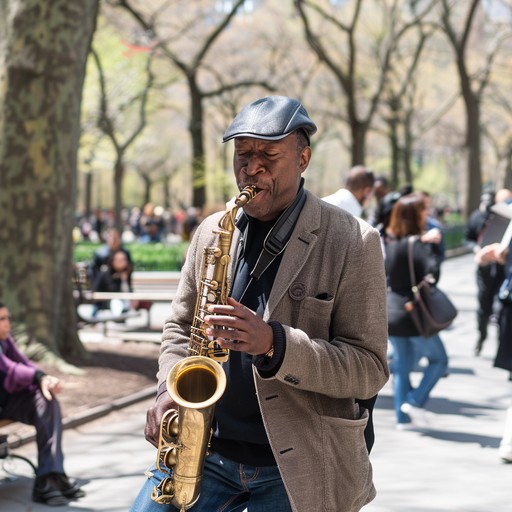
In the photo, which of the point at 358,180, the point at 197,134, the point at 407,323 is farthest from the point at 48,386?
the point at 197,134

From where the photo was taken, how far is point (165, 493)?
9.59 feet

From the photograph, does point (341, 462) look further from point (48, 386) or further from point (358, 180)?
point (358, 180)

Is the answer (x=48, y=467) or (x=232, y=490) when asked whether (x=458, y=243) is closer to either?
(x=48, y=467)

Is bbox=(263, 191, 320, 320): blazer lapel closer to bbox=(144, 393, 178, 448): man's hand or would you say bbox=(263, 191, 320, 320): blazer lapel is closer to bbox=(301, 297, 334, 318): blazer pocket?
bbox=(301, 297, 334, 318): blazer pocket

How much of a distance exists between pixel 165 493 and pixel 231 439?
0.25 m

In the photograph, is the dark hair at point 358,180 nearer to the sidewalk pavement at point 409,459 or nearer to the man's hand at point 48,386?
the sidewalk pavement at point 409,459

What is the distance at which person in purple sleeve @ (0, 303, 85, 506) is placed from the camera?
638cm

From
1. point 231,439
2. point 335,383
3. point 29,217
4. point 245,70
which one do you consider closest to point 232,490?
point 231,439

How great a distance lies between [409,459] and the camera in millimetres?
7430

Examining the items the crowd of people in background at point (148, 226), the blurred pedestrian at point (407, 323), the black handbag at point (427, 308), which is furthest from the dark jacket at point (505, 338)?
the crowd of people in background at point (148, 226)

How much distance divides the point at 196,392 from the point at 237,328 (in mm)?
361

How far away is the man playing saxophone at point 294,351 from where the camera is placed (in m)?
2.83

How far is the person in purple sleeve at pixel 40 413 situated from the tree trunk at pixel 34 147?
3320 millimetres

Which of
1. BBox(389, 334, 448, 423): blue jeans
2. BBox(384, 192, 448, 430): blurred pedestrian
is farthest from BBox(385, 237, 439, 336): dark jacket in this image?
BBox(389, 334, 448, 423): blue jeans
